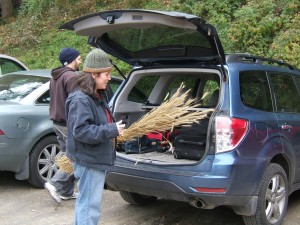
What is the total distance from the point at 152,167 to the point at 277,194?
1335 mm

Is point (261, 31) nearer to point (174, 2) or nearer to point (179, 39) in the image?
point (174, 2)

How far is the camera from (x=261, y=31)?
992 centimetres

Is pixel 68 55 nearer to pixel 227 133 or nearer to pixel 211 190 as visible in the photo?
pixel 227 133

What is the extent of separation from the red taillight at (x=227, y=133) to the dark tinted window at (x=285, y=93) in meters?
0.93

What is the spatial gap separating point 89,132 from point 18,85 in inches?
139

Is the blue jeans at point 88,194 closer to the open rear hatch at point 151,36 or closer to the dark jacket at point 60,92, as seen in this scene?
the open rear hatch at point 151,36

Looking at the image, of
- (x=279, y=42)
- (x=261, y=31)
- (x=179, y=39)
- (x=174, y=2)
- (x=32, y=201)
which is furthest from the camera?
(x=174, y=2)

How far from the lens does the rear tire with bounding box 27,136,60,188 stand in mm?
6152

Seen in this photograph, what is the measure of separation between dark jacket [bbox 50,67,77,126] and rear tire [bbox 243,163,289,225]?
2.29 meters

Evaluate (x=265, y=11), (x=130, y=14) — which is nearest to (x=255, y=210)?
(x=130, y=14)

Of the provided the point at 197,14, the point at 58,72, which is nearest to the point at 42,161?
the point at 58,72

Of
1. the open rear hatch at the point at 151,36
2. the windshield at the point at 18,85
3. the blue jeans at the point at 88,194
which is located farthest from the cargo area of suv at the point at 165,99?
the windshield at the point at 18,85

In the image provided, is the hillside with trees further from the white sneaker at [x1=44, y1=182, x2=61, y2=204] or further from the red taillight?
the white sneaker at [x1=44, y1=182, x2=61, y2=204]

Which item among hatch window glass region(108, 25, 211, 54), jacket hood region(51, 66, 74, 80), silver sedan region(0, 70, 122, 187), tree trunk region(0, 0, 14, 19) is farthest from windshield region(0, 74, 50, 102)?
tree trunk region(0, 0, 14, 19)
